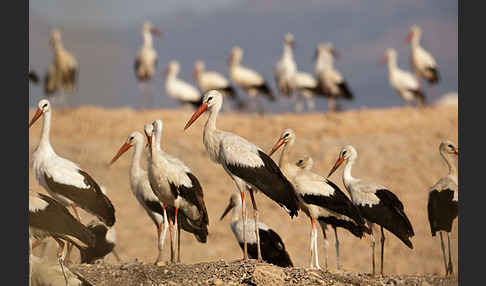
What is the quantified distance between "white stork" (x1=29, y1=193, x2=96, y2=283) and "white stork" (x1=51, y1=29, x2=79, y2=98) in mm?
1965

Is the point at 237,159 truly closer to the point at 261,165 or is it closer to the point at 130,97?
the point at 261,165

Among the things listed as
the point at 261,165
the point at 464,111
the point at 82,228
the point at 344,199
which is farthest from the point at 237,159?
the point at 464,111

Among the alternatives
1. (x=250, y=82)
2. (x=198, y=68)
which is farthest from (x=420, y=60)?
(x=250, y=82)

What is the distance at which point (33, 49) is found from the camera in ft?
25.9

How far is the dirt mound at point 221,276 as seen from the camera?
6.66 m

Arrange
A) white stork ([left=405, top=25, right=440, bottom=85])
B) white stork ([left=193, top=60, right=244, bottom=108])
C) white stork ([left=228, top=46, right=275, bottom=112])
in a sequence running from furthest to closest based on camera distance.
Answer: white stork ([left=228, top=46, right=275, bottom=112]) < white stork ([left=193, top=60, right=244, bottom=108]) < white stork ([left=405, top=25, right=440, bottom=85])

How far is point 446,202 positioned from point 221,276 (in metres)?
3.00

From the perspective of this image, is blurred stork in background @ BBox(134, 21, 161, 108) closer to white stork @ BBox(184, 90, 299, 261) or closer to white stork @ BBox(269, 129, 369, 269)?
white stork @ BBox(184, 90, 299, 261)

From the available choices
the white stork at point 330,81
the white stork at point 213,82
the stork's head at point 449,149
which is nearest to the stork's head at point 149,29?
the white stork at point 213,82

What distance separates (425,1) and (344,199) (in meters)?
2.78

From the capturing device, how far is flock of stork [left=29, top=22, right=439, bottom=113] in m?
9.07

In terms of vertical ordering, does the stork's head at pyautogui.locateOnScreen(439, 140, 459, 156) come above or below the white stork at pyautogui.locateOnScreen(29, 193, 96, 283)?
above

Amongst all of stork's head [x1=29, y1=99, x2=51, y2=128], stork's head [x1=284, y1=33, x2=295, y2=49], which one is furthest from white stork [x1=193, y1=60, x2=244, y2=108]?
stork's head [x1=29, y1=99, x2=51, y2=128]

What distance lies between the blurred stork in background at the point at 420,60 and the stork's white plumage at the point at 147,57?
3.23 metres
